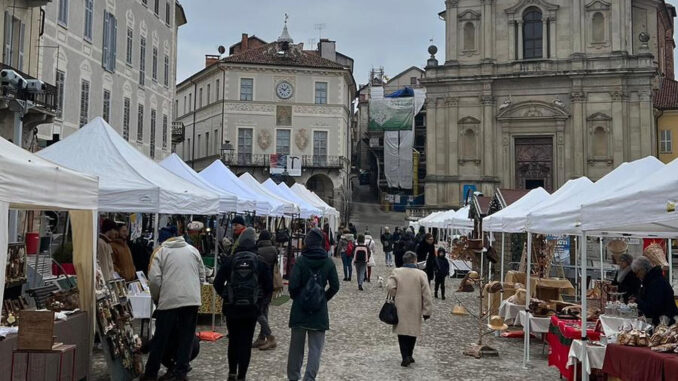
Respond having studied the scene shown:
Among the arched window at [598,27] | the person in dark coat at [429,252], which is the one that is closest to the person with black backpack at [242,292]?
the person in dark coat at [429,252]

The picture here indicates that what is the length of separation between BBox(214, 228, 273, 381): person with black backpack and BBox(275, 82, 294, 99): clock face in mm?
41867

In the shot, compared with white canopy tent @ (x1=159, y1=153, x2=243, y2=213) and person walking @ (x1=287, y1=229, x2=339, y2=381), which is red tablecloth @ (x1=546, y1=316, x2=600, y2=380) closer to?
person walking @ (x1=287, y1=229, x2=339, y2=381)

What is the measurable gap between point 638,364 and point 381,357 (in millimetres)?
4027

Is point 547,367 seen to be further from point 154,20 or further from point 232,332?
point 154,20

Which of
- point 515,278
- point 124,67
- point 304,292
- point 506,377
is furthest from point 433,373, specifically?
point 124,67

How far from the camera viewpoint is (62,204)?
562 cm

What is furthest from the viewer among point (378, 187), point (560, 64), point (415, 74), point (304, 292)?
point (415, 74)

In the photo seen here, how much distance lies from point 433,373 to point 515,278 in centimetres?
523

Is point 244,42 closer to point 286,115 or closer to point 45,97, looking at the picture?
point 286,115

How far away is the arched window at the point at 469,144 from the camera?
140 feet

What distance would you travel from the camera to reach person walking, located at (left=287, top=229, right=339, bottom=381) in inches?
263

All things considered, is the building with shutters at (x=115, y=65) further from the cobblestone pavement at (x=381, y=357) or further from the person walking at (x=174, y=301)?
the person walking at (x=174, y=301)

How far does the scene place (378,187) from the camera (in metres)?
60.5

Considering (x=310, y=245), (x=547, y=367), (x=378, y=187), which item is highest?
(x=378, y=187)
